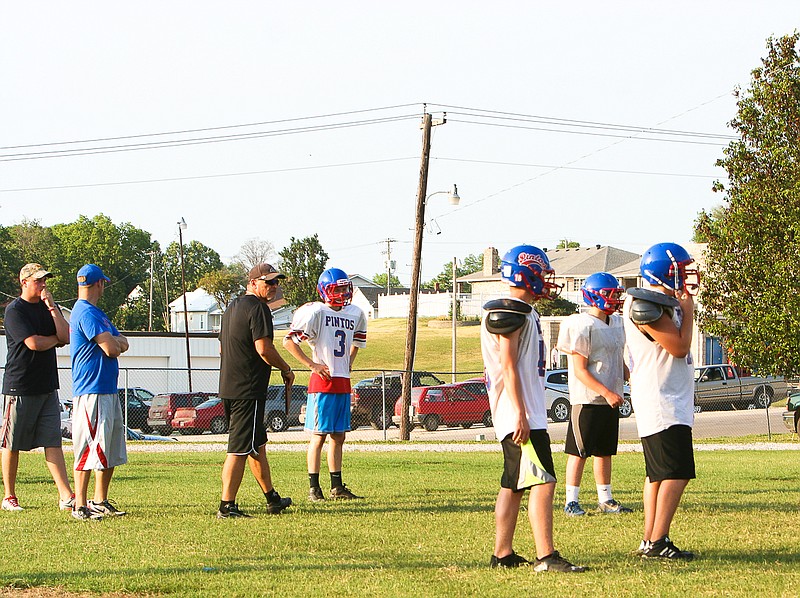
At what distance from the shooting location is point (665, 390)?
20.9 ft

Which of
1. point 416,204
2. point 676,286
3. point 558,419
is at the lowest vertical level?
point 558,419

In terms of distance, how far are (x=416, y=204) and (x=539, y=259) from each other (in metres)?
23.5

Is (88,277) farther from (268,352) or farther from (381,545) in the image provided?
(381,545)

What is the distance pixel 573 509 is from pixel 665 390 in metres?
2.65

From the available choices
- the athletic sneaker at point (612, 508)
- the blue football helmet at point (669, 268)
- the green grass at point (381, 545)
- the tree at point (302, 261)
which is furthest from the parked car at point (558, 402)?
the tree at point (302, 261)

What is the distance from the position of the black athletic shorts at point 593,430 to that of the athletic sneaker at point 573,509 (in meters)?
0.41

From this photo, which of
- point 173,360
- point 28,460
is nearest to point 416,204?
point 28,460

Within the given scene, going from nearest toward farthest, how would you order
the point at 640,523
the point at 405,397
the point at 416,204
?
the point at 640,523 < the point at 405,397 < the point at 416,204

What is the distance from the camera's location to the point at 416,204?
97.0 feet

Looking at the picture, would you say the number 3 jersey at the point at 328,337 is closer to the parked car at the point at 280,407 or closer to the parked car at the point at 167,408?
the parked car at the point at 280,407

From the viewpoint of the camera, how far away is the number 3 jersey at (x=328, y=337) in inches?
382

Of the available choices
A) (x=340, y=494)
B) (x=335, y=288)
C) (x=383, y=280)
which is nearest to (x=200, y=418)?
(x=340, y=494)

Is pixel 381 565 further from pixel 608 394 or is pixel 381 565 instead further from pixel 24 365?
pixel 24 365

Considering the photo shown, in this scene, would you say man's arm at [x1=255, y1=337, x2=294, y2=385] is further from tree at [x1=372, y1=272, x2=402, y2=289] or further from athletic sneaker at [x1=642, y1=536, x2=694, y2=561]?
Result: tree at [x1=372, y1=272, x2=402, y2=289]
